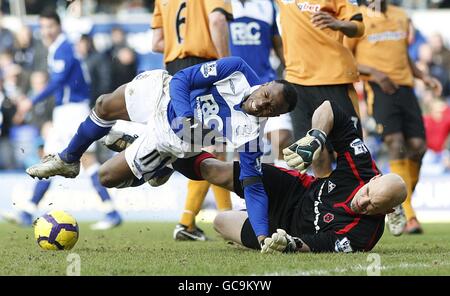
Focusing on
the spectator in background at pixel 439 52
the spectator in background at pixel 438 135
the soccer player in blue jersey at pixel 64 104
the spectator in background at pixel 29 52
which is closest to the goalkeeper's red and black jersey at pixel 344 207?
the soccer player in blue jersey at pixel 64 104

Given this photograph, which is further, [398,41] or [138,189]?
[138,189]

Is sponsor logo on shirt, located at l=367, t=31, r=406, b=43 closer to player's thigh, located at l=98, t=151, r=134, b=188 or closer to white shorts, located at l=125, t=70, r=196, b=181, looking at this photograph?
white shorts, located at l=125, t=70, r=196, b=181

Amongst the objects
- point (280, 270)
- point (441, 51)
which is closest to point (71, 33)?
point (441, 51)

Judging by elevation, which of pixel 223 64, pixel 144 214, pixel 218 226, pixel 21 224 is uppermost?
pixel 223 64

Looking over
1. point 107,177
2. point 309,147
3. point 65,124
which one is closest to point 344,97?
point 107,177

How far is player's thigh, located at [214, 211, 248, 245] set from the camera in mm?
7531

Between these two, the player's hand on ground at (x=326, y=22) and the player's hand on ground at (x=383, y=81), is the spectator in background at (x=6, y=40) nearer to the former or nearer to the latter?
the player's hand on ground at (x=383, y=81)

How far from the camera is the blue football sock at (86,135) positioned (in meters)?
8.15

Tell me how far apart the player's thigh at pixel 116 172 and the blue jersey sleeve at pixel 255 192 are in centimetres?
108

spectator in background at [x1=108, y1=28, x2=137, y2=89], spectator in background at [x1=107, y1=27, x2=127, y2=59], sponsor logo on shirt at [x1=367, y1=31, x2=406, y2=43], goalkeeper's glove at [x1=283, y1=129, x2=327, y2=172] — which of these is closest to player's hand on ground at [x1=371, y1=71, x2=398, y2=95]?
sponsor logo on shirt at [x1=367, y1=31, x2=406, y2=43]

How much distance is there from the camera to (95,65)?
51.9ft

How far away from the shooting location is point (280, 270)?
19.4 ft
